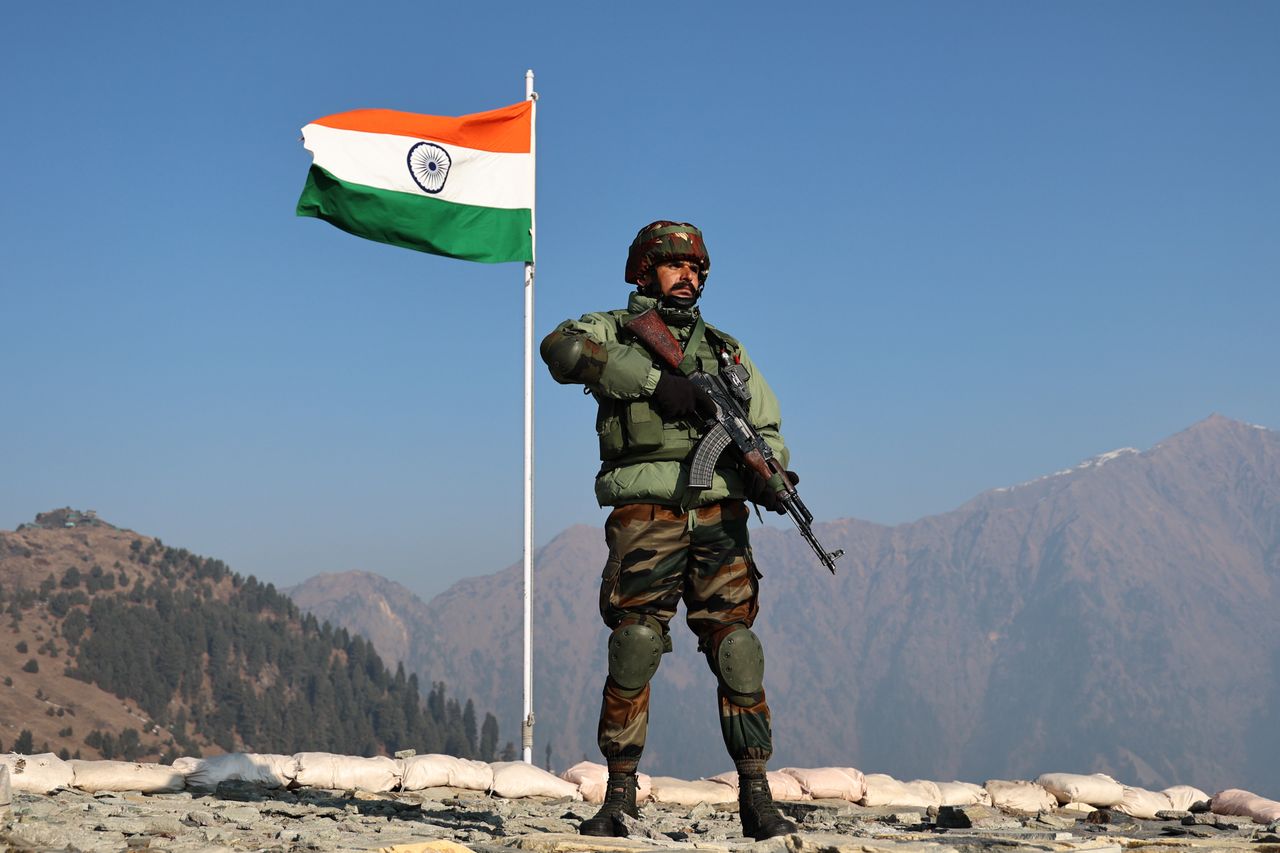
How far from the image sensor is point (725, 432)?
20.3ft

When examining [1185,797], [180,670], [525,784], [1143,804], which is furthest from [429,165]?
[180,670]

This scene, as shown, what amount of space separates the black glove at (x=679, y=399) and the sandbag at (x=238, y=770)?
4223mm

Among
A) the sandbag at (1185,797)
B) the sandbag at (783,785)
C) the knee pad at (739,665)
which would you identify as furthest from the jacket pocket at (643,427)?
the sandbag at (1185,797)

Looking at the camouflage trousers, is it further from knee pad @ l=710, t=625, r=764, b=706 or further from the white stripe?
the white stripe

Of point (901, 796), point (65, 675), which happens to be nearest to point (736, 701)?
point (901, 796)

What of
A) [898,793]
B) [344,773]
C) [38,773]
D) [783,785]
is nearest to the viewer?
[38,773]

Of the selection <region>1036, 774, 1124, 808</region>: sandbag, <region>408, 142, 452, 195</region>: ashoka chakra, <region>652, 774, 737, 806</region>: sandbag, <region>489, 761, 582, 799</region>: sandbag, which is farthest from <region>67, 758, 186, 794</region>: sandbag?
<region>1036, 774, 1124, 808</region>: sandbag

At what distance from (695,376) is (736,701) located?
1543 mm

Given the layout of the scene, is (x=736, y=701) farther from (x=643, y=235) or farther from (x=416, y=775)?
(x=416, y=775)

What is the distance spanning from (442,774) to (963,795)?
403 cm

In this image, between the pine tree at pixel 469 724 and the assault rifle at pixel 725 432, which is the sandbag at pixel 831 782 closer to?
the assault rifle at pixel 725 432

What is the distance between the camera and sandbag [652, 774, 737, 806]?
9.41 m

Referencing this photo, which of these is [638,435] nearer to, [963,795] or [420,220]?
[963,795]

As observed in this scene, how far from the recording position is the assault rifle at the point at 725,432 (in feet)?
20.1
